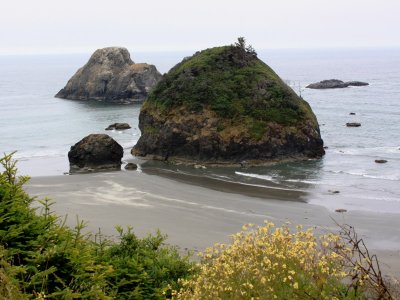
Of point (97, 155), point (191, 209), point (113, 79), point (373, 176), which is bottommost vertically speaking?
point (191, 209)

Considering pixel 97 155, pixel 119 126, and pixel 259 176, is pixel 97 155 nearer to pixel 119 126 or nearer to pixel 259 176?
pixel 259 176

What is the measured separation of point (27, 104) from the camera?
104250mm

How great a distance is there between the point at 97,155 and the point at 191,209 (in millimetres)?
16396

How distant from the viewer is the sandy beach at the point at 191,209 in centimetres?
2589

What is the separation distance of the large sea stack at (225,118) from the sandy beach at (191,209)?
6790mm

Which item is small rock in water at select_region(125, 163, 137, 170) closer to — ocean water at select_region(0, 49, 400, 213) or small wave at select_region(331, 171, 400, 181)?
ocean water at select_region(0, 49, 400, 213)

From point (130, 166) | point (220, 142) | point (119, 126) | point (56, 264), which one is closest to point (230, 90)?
point (220, 142)

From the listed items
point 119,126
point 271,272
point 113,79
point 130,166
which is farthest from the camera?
point 113,79

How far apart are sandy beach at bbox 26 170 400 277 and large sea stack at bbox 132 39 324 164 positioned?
6.79 m

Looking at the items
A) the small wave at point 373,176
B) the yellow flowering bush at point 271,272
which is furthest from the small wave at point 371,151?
the yellow flowering bush at point 271,272

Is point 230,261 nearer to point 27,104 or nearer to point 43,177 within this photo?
point 43,177

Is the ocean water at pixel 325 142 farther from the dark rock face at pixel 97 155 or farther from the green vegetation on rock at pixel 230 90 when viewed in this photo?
the green vegetation on rock at pixel 230 90

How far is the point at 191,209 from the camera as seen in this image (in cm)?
3088

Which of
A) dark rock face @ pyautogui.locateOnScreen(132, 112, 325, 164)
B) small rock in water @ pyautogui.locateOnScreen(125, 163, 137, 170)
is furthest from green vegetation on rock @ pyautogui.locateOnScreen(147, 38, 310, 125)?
small rock in water @ pyautogui.locateOnScreen(125, 163, 137, 170)
